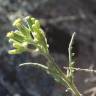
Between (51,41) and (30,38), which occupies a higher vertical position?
(30,38)

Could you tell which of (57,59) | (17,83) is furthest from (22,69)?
(57,59)

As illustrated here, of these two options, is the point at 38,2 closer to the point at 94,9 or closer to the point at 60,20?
the point at 60,20

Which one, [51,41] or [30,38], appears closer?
[30,38]

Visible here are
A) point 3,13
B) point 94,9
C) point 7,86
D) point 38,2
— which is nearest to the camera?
point 7,86

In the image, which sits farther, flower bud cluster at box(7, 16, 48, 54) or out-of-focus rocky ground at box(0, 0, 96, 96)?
out-of-focus rocky ground at box(0, 0, 96, 96)

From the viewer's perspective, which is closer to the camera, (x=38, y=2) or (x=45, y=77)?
(x=45, y=77)

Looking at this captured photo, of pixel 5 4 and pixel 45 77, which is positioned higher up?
pixel 5 4

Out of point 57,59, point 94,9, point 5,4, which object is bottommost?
point 57,59

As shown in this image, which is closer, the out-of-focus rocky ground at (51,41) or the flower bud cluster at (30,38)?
the flower bud cluster at (30,38)
